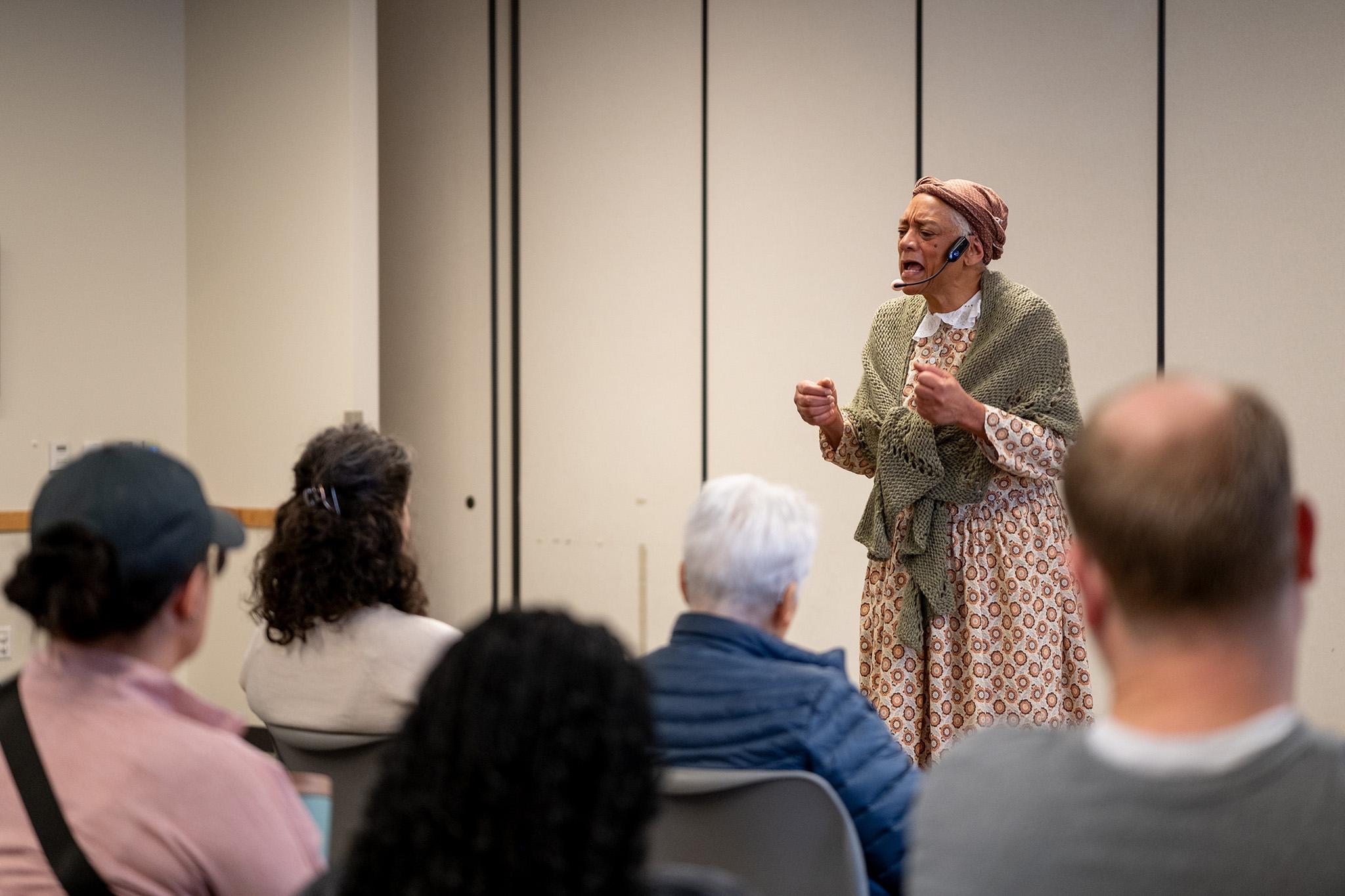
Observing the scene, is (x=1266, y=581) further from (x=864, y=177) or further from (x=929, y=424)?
(x=864, y=177)

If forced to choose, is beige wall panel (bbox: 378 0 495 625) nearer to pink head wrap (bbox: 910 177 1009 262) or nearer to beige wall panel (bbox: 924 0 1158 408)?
beige wall panel (bbox: 924 0 1158 408)

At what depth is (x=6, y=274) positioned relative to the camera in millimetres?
4406

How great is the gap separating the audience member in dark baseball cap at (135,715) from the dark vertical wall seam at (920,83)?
10.9 feet

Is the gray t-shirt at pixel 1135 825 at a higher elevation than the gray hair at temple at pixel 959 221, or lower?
lower

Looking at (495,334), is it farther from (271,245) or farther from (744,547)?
(744,547)

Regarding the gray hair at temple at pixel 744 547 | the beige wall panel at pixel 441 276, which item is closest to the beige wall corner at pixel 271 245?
the beige wall panel at pixel 441 276

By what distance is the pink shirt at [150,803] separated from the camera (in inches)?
44.2

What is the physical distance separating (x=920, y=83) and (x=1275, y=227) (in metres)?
1.17

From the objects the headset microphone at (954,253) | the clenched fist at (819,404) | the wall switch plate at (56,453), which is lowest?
the wall switch plate at (56,453)

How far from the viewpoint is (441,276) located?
4.99m

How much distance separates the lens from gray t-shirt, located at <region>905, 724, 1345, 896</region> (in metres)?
Result: 0.80

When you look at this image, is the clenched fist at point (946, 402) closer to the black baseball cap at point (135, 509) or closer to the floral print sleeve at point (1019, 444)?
the floral print sleeve at point (1019, 444)

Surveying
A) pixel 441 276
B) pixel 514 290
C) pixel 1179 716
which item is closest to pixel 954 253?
pixel 1179 716

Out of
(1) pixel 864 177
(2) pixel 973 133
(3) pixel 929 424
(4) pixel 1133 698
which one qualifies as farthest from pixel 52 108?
(4) pixel 1133 698
